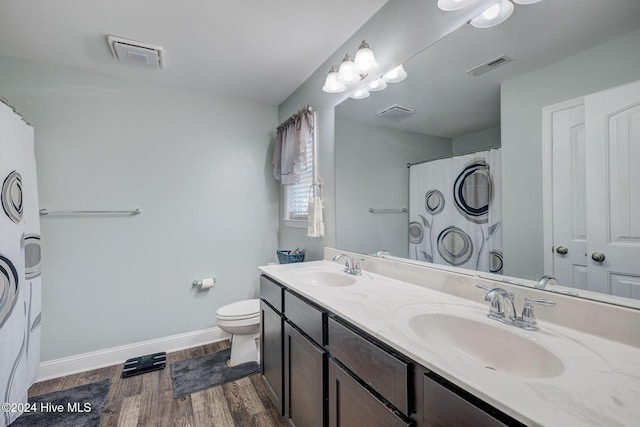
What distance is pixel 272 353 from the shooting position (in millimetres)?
1658

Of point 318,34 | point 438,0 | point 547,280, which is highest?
point 318,34

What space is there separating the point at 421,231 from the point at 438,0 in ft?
3.45

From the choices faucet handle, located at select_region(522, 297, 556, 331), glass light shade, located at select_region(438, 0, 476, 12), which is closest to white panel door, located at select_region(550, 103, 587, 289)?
faucet handle, located at select_region(522, 297, 556, 331)

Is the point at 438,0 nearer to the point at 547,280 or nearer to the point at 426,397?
the point at 547,280

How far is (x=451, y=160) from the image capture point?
133cm

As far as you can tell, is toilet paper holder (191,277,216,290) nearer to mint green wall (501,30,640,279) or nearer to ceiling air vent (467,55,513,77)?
mint green wall (501,30,640,279)

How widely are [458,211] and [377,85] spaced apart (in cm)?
88

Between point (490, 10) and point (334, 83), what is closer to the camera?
point (490, 10)

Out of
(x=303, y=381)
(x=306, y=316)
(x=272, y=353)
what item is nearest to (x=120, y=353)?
(x=272, y=353)

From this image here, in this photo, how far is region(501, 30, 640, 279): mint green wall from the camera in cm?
84

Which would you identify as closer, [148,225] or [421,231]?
[421,231]

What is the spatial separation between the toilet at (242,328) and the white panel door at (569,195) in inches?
72.1

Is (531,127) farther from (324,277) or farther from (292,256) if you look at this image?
(292,256)

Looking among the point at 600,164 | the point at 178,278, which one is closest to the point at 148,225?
the point at 178,278
